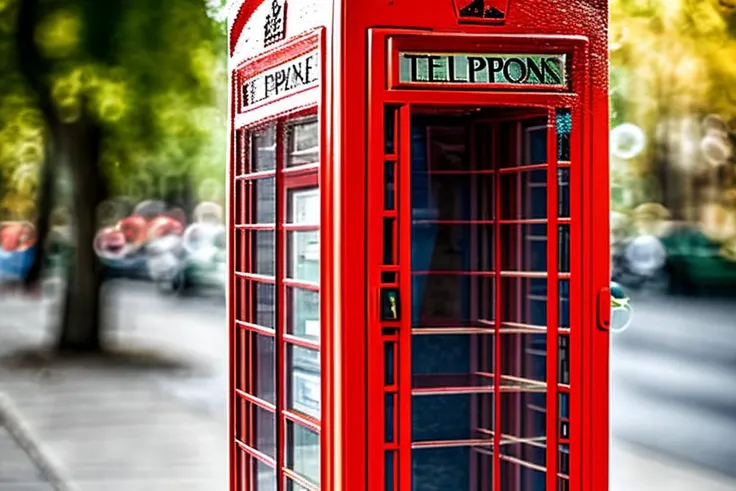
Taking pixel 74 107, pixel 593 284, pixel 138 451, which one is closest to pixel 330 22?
pixel 593 284

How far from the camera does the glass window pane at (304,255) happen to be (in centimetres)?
374

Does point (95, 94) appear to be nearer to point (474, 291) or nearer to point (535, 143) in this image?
point (474, 291)

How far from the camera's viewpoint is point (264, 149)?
165 inches

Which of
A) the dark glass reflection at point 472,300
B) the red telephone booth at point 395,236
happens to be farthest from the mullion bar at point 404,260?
the dark glass reflection at point 472,300

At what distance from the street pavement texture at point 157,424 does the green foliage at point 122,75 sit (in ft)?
9.63

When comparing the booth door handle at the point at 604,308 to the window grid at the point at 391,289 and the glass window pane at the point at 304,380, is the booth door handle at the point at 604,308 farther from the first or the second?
the glass window pane at the point at 304,380

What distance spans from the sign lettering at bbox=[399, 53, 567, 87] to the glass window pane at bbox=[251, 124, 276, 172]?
28.3 inches

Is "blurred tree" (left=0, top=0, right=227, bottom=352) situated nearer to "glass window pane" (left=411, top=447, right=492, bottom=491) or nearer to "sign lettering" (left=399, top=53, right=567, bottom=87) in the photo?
"glass window pane" (left=411, top=447, right=492, bottom=491)

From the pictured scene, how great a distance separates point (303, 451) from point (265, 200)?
906 mm

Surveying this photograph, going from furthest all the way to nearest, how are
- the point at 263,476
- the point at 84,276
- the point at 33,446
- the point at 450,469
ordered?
1. the point at 84,276
2. the point at 33,446
3. the point at 450,469
4. the point at 263,476

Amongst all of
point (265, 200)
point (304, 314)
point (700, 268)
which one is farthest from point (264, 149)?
point (700, 268)

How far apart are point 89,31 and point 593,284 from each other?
798 centimetres

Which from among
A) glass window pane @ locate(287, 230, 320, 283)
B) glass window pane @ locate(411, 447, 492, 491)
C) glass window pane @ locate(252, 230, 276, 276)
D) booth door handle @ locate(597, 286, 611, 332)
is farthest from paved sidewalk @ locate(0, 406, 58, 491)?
booth door handle @ locate(597, 286, 611, 332)

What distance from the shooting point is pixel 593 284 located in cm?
364
